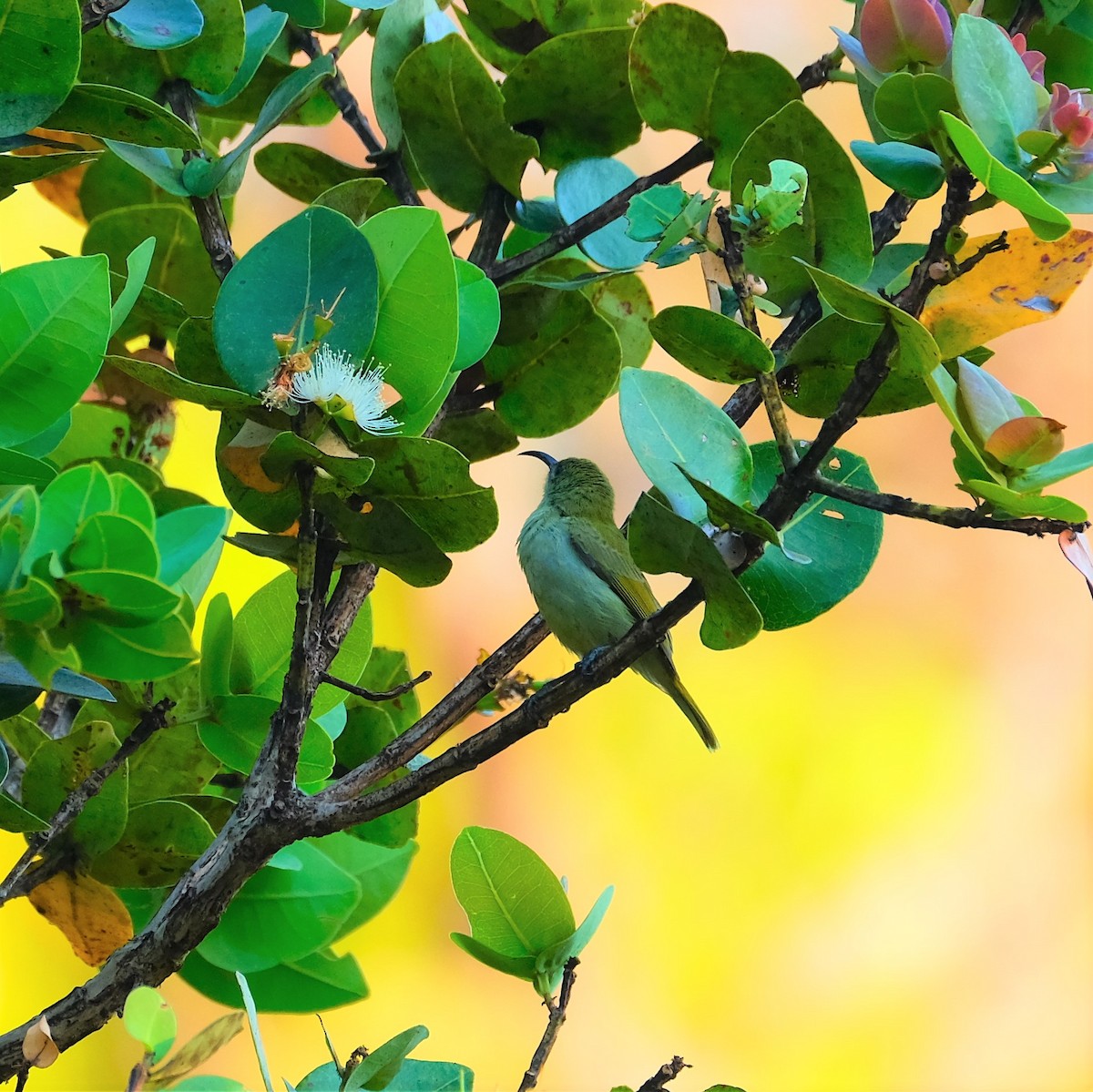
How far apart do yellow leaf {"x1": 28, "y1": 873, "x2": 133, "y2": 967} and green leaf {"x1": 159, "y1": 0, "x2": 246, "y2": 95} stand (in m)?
0.40

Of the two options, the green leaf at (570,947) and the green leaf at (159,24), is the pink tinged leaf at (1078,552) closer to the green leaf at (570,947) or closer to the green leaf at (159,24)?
the green leaf at (570,947)

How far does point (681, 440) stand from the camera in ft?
1.52

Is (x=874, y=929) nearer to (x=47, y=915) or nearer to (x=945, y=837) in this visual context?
(x=945, y=837)

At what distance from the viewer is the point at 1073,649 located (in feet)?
5.15

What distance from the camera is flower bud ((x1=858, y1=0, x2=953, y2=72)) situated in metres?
0.45

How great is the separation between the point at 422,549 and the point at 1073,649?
4.26 feet

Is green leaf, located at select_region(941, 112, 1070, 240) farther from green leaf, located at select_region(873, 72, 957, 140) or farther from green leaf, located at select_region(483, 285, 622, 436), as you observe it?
green leaf, located at select_region(483, 285, 622, 436)

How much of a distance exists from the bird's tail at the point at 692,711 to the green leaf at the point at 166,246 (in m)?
0.77

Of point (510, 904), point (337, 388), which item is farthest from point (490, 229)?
point (510, 904)

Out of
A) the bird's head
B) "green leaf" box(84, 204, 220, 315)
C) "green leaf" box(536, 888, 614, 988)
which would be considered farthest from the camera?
the bird's head

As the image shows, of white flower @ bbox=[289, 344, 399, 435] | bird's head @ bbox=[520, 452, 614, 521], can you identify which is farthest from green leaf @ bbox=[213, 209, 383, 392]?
bird's head @ bbox=[520, 452, 614, 521]

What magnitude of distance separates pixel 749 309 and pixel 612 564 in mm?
A: 1021

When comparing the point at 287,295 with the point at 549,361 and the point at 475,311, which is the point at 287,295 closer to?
the point at 475,311

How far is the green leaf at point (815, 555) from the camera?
0.54m
